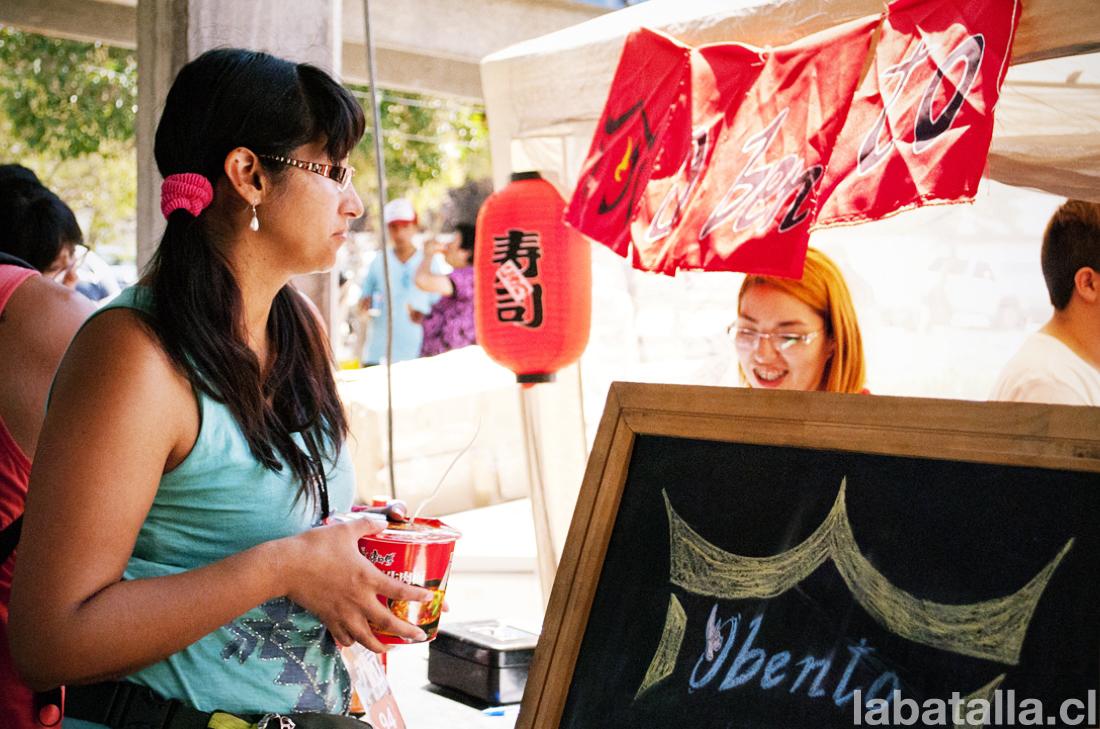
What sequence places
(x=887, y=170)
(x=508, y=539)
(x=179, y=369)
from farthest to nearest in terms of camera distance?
(x=508, y=539), (x=887, y=170), (x=179, y=369)

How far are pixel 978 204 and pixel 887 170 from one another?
69 centimetres

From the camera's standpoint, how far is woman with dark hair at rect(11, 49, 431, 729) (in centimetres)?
117

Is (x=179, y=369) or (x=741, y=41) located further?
(x=741, y=41)

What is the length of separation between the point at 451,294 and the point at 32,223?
5.50 meters

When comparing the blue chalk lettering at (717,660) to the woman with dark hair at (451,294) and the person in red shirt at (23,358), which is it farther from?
the woman with dark hair at (451,294)

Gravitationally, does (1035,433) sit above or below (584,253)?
below

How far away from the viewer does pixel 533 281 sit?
3736 millimetres

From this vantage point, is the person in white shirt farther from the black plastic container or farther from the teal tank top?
the teal tank top

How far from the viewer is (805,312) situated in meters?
3.04

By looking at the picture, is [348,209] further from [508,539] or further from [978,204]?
[508,539]

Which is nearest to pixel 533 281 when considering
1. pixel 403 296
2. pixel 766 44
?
pixel 766 44

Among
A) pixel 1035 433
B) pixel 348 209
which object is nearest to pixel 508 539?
pixel 348 209

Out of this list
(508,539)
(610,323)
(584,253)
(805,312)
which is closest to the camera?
(805,312)

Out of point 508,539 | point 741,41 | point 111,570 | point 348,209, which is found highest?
point 741,41
